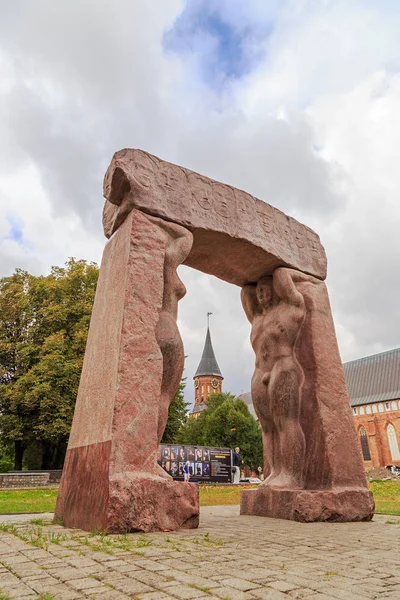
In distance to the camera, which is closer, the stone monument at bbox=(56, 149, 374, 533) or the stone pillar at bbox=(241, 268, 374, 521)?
the stone monument at bbox=(56, 149, 374, 533)

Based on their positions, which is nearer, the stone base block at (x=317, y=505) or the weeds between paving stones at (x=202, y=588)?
the weeds between paving stones at (x=202, y=588)

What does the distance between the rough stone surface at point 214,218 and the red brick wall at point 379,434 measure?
45.2 metres

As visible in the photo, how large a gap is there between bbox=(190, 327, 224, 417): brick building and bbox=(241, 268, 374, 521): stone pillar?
67377 mm

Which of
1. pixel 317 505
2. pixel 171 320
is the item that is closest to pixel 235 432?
pixel 317 505

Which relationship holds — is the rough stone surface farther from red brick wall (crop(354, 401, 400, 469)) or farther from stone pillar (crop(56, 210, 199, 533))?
red brick wall (crop(354, 401, 400, 469))

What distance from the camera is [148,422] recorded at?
3912 millimetres

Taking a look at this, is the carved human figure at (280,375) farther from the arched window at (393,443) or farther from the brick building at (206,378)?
the brick building at (206,378)

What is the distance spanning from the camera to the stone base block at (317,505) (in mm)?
4852

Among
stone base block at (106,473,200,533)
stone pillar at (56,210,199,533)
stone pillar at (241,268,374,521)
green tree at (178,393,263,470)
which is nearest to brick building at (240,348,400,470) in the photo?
green tree at (178,393,263,470)

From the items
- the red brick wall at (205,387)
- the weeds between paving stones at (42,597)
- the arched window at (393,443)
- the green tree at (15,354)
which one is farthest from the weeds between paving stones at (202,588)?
the red brick wall at (205,387)

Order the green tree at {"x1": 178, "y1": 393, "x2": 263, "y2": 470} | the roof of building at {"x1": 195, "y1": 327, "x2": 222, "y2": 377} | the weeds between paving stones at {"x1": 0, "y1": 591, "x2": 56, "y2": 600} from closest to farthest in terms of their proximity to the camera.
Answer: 1. the weeds between paving stones at {"x1": 0, "y1": 591, "x2": 56, "y2": 600}
2. the green tree at {"x1": 178, "y1": 393, "x2": 263, "y2": 470}
3. the roof of building at {"x1": 195, "y1": 327, "x2": 222, "y2": 377}

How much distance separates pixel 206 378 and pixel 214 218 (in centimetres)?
6959

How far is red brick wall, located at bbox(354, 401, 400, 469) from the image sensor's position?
45.8m

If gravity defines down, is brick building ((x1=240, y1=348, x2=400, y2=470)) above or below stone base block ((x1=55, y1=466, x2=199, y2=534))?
above
